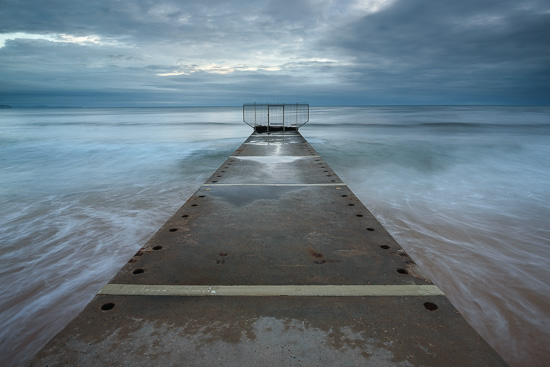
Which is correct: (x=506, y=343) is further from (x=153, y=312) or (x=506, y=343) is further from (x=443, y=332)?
(x=153, y=312)

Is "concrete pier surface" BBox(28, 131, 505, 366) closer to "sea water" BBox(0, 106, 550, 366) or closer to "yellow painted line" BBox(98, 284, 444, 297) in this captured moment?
"yellow painted line" BBox(98, 284, 444, 297)

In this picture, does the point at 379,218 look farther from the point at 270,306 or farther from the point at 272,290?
the point at 270,306

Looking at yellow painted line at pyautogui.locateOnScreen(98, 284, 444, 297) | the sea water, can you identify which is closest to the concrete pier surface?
yellow painted line at pyautogui.locateOnScreen(98, 284, 444, 297)

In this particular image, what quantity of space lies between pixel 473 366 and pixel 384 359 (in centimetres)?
33

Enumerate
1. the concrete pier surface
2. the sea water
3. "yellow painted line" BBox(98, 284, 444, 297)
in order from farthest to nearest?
the sea water, "yellow painted line" BBox(98, 284, 444, 297), the concrete pier surface

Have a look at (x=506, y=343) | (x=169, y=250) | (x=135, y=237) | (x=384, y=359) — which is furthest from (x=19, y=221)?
(x=506, y=343)

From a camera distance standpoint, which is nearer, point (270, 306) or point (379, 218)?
point (270, 306)

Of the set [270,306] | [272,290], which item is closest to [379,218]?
[272,290]

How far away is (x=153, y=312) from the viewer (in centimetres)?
148

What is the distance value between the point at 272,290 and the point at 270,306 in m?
0.14

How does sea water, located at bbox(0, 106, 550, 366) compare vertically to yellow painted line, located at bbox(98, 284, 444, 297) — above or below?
below

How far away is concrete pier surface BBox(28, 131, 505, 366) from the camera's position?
1.22 meters

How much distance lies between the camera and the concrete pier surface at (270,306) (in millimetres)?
1221

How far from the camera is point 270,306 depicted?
153 centimetres
